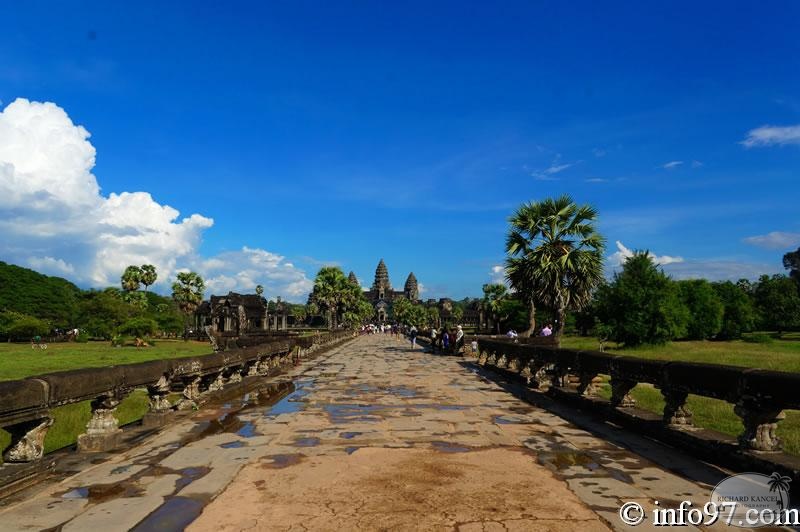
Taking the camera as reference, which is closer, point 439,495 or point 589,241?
point 439,495

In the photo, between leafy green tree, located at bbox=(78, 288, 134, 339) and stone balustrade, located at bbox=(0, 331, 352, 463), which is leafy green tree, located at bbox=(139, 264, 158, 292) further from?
stone balustrade, located at bbox=(0, 331, 352, 463)

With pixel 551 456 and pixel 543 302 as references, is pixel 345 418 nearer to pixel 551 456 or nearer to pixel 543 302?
pixel 551 456

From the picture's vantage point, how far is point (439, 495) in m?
4.83

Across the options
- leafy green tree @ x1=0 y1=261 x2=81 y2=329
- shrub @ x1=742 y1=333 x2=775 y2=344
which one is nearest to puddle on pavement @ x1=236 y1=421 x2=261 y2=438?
shrub @ x1=742 y1=333 x2=775 y2=344

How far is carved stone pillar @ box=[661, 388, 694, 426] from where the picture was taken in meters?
7.01

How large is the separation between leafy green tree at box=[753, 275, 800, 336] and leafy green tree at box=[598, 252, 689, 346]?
46.3 m

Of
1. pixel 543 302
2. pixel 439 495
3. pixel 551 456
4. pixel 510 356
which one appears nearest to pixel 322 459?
pixel 439 495

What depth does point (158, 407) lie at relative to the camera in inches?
332

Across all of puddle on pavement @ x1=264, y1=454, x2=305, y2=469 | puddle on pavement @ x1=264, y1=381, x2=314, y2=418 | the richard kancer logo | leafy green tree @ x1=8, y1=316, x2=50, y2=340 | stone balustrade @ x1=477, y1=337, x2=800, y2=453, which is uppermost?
leafy green tree @ x1=8, y1=316, x2=50, y2=340

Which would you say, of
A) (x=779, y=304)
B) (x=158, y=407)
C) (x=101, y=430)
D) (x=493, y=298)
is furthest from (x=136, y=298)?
(x=779, y=304)

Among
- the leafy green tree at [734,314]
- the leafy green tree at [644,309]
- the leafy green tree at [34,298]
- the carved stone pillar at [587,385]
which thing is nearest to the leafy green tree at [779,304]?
the leafy green tree at [734,314]

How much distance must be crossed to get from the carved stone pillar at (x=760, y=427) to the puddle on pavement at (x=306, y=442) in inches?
187

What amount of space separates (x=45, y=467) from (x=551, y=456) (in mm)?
5274

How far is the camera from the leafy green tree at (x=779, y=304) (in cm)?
8400
